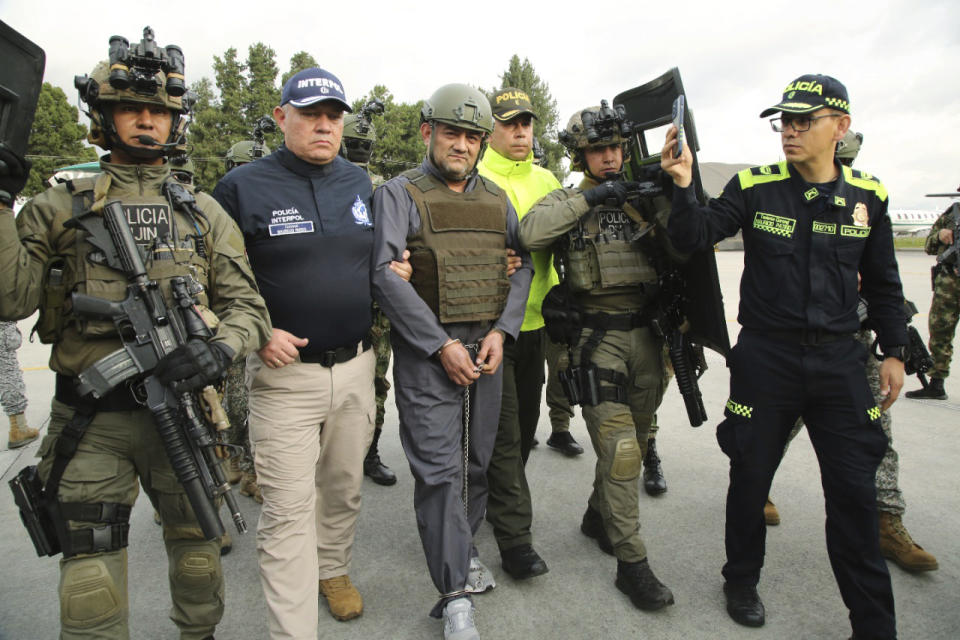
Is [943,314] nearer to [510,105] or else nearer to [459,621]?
[510,105]

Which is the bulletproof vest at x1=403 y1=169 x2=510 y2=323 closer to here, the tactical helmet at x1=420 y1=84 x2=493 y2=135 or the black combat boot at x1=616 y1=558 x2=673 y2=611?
the tactical helmet at x1=420 y1=84 x2=493 y2=135

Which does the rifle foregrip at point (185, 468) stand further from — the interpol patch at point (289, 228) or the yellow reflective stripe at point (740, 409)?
the yellow reflective stripe at point (740, 409)

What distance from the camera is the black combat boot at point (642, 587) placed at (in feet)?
8.76

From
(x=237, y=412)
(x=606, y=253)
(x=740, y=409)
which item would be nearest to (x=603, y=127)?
(x=606, y=253)

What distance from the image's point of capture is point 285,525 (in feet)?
7.85

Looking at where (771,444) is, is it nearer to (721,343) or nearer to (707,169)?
(721,343)

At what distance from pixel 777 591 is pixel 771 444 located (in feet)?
2.60

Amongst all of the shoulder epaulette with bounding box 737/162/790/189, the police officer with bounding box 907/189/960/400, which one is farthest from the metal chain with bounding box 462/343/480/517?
the police officer with bounding box 907/189/960/400

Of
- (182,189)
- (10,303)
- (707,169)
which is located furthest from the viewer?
(707,169)

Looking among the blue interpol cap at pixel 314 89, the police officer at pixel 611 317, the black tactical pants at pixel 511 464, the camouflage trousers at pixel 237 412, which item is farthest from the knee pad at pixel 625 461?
the camouflage trousers at pixel 237 412

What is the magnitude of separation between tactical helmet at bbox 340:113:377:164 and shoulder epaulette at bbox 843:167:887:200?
3.34m

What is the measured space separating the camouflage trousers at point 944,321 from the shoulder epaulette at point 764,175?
Answer: 4174 millimetres

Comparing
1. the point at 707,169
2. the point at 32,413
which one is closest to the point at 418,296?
the point at 32,413

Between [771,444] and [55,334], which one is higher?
[55,334]
